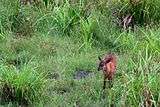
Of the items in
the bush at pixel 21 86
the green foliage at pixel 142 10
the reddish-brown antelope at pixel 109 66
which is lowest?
the bush at pixel 21 86

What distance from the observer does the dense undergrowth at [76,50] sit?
5.60 metres

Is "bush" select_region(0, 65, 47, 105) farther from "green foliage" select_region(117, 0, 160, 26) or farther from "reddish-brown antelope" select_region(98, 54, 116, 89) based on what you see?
"green foliage" select_region(117, 0, 160, 26)

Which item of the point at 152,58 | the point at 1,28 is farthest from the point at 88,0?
the point at 152,58

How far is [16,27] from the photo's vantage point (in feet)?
24.4

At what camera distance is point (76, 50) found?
689 centimetres

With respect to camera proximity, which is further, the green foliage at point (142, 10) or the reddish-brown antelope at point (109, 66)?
the green foliage at point (142, 10)

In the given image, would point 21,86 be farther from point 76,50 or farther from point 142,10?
point 142,10

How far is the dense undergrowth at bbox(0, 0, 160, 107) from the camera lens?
5.60 meters

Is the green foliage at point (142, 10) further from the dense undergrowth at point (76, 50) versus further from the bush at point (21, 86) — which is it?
the bush at point (21, 86)

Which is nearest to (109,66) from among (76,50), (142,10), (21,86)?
(21,86)

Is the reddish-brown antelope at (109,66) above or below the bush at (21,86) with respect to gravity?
above

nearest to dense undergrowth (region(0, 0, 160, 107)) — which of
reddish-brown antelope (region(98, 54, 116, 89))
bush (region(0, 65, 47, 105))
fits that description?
bush (region(0, 65, 47, 105))

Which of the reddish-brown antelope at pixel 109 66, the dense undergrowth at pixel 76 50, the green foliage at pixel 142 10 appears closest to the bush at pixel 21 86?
the dense undergrowth at pixel 76 50

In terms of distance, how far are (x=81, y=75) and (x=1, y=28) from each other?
1524 mm
